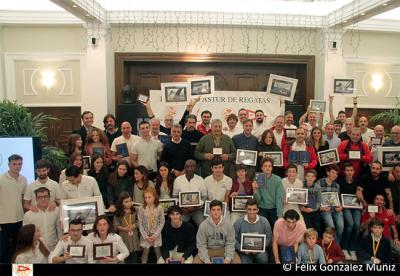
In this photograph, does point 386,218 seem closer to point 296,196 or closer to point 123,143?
point 296,196

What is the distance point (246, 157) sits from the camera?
11.8 feet

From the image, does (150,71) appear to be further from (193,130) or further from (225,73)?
(193,130)

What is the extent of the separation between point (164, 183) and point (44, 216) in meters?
1.16

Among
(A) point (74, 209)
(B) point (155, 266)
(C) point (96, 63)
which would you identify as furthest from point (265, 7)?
(B) point (155, 266)

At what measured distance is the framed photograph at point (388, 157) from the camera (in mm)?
3672

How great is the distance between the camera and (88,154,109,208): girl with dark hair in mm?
3445

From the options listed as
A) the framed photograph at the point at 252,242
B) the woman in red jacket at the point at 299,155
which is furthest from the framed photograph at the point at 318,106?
the framed photograph at the point at 252,242

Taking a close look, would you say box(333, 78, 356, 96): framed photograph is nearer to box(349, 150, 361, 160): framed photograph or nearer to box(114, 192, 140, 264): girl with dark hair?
box(349, 150, 361, 160): framed photograph

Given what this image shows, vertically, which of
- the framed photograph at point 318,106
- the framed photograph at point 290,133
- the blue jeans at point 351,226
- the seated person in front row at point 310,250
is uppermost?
the framed photograph at point 318,106

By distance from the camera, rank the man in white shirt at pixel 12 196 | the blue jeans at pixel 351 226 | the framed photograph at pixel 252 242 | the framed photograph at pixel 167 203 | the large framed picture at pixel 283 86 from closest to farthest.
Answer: the framed photograph at pixel 252 242 → the man in white shirt at pixel 12 196 → the framed photograph at pixel 167 203 → the blue jeans at pixel 351 226 → the large framed picture at pixel 283 86

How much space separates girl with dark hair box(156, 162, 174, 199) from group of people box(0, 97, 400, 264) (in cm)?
1

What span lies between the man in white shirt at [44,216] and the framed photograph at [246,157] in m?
1.85

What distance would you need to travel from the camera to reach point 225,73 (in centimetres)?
642

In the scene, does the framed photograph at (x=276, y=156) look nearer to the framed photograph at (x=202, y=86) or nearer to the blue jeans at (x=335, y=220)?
the blue jeans at (x=335, y=220)
